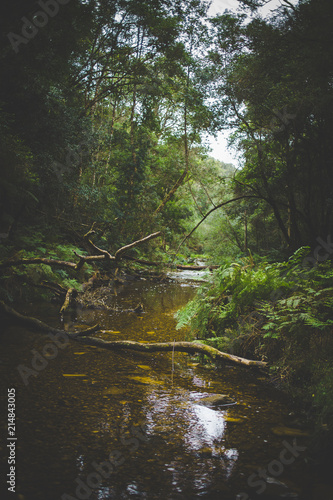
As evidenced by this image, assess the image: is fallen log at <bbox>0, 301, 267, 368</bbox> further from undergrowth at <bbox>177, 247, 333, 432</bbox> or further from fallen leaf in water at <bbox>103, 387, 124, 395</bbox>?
fallen leaf in water at <bbox>103, 387, 124, 395</bbox>

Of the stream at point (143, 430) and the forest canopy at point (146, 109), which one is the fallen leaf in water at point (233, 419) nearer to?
the stream at point (143, 430)

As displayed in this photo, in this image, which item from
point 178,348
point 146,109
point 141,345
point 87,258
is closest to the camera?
point 178,348

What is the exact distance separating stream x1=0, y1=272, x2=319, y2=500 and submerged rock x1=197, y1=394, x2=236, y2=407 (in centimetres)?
7

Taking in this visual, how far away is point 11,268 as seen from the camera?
679 centimetres

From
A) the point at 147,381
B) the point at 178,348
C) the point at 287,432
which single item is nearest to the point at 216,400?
the point at 287,432

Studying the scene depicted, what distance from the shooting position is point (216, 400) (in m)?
3.57

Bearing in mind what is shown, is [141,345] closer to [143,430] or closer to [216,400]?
[216,400]

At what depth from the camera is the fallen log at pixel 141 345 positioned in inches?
173

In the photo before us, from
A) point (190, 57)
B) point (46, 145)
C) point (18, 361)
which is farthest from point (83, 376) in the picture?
point (190, 57)

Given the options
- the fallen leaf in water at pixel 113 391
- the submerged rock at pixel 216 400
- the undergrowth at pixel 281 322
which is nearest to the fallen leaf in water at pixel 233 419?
the submerged rock at pixel 216 400

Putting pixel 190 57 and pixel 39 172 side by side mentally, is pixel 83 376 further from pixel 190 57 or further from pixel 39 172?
pixel 190 57

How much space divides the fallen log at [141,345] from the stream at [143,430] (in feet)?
0.52

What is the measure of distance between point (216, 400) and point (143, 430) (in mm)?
1056

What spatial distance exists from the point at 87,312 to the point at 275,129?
1070cm
